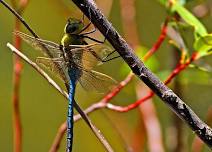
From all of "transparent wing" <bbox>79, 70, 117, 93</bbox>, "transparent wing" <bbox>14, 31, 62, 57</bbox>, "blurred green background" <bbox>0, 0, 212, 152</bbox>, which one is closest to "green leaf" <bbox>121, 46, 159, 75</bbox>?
"transparent wing" <bbox>79, 70, 117, 93</bbox>

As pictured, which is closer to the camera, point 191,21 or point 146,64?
point 191,21

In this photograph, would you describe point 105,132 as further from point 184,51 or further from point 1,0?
point 1,0

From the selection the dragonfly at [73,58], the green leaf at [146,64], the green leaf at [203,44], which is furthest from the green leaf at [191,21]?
the green leaf at [146,64]

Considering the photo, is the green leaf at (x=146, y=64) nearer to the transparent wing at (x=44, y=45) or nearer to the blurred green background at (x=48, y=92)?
the transparent wing at (x=44, y=45)

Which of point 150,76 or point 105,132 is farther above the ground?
point 105,132

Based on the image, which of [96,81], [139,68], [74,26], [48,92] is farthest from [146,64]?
[48,92]

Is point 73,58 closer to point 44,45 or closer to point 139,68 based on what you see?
point 44,45

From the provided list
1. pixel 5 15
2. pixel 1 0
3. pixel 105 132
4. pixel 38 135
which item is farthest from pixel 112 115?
pixel 1 0
